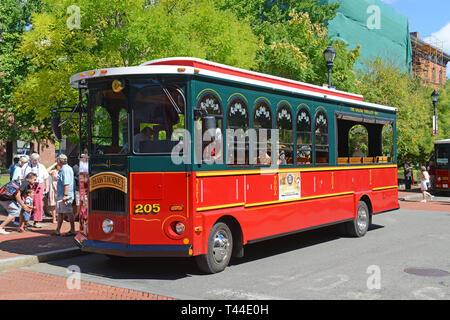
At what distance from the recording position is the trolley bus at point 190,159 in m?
7.79

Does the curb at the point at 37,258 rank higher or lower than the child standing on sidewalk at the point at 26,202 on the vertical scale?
lower

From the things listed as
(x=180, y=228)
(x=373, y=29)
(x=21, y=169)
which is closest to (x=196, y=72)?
(x=180, y=228)

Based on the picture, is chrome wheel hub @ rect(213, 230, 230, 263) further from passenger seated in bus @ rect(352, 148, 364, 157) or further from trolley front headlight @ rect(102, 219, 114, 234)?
passenger seated in bus @ rect(352, 148, 364, 157)

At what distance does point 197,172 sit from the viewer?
7.84 meters

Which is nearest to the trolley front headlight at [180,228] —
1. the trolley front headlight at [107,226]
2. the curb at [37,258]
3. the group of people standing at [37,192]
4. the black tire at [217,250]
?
the black tire at [217,250]

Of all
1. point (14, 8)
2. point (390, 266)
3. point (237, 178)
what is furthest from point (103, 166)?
point (14, 8)

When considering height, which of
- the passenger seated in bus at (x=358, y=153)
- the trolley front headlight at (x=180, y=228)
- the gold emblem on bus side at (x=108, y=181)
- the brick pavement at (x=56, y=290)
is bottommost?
the brick pavement at (x=56, y=290)

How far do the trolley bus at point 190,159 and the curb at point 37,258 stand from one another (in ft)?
3.60

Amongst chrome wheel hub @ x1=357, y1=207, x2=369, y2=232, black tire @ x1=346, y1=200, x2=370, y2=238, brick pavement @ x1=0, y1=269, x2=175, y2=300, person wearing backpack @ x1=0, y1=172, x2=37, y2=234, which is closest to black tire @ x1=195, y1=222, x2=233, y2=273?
brick pavement @ x1=0, y1=269, x2=175, y2=300

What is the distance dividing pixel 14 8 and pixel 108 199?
30346 mm

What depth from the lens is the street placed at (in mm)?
7039

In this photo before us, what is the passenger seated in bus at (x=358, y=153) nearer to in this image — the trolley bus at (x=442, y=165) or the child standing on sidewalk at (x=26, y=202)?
the child standing on sidewalk at (x=26, y=202)

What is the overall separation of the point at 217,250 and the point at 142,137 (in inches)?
87.0

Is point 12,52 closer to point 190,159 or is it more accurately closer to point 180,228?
point 190,159
